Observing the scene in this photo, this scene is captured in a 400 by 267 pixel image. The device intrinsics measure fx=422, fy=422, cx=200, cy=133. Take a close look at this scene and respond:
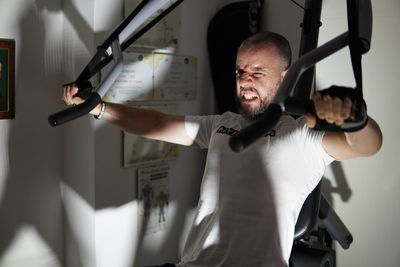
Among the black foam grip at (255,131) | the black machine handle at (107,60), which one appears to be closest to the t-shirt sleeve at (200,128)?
the black machine handle at (107,60)

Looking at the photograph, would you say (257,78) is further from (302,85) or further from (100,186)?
(100,186)

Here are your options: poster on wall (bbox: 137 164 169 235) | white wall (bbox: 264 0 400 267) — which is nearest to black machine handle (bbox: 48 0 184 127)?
poster on wall (bbox: 137 164 169 235)

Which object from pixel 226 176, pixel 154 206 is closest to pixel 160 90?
pixel 154 206

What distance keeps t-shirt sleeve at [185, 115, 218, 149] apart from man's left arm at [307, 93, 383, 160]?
0.45 m

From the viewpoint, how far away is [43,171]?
193 centimetres

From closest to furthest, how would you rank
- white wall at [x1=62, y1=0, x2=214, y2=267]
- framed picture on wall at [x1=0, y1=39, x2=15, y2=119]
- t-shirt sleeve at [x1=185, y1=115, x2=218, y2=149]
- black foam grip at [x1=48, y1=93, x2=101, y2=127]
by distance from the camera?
1. black foam grip at [x1=48, y1=93, x2=101, y2=127]
2. t-shirt sleeve at [x1=185, y1=115, x2=218, y2=149]
3. framed picture on wall at [x1=0, y1=39, x2=15, y2=119]
4. white wall at [x1=62, y1=0, x2=214, y2=267]

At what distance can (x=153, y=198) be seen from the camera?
6.98 feet

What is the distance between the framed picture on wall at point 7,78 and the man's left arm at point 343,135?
1288 mm

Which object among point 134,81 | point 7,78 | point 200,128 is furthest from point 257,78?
point 7,78

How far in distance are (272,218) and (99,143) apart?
0.92m

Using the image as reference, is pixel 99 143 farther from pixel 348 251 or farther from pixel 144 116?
pixel 348 251

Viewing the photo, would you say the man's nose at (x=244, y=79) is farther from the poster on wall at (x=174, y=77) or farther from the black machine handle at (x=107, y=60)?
the poster on wall at (x=174, y=77)

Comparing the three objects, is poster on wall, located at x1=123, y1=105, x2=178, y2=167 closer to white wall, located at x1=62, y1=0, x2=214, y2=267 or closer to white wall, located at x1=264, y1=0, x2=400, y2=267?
white wall, located at x1=62, y1=0, x2=214, y2=267

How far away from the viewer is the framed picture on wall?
67.9 inches
